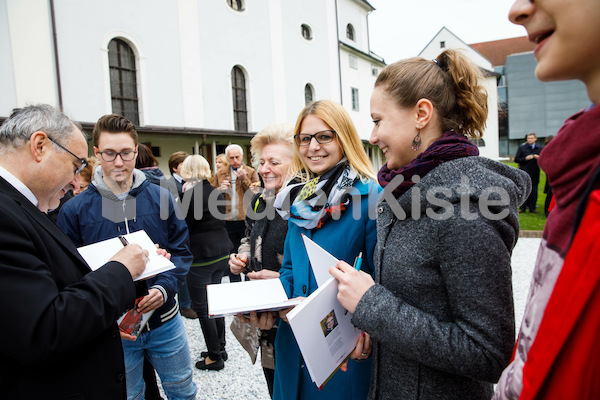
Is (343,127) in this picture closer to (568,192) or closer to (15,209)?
(568,192)

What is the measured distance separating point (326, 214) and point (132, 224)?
1.46m

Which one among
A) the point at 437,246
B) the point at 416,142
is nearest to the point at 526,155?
the point at 416,142

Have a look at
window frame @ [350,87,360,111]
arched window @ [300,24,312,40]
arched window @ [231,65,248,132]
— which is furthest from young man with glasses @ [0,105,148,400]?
window frame @ [350,87,360,111]

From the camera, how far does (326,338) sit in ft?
4.09

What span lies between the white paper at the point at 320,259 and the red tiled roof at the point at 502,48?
60.6 metres

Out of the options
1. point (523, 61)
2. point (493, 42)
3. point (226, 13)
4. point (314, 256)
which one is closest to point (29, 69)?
point (226, 13)

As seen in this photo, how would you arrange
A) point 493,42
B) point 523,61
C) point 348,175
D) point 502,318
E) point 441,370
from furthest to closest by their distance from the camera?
point 493,42
point 523,61
point 348,175
point 441,370
point 502,318

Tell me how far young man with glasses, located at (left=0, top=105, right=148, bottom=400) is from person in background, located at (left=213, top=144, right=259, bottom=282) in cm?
315

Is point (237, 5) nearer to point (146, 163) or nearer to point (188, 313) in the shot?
point (146, 163)

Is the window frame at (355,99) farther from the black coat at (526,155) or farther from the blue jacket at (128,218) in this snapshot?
the blue jacket at (128,218)

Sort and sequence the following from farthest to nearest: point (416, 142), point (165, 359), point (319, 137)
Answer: point (165, 359) → point (319, 137) → point (416, 142)

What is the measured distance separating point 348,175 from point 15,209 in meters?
1.45

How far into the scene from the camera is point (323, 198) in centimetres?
183

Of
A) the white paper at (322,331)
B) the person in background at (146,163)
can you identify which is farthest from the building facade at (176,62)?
the white paper at (322,331)
